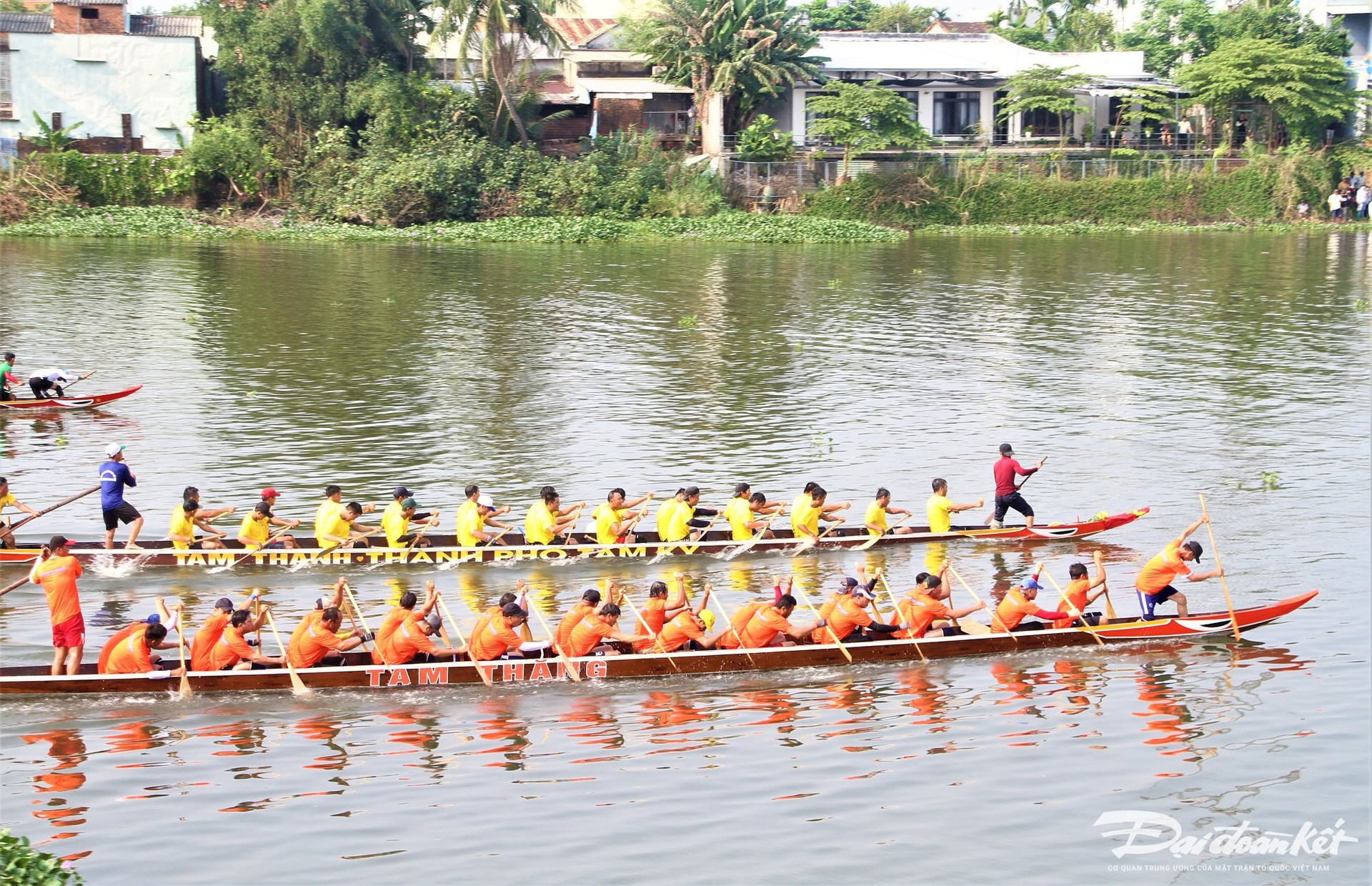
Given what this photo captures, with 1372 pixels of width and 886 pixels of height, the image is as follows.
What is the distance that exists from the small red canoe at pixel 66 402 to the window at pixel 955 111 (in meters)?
41.9

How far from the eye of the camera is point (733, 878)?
460 inches

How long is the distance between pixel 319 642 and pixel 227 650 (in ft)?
3.03

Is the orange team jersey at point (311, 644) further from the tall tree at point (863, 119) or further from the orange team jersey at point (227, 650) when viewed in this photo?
the tall tree at point (863, 119)

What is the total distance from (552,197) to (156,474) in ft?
105

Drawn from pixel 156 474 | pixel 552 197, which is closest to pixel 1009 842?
pixel 156 474

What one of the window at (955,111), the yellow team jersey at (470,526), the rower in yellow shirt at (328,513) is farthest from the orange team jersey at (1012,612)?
the window at (955,111)

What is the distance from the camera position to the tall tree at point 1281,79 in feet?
186

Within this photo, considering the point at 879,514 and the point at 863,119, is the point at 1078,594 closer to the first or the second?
the point at 879,514

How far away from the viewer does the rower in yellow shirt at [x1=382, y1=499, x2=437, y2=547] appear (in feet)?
62.0

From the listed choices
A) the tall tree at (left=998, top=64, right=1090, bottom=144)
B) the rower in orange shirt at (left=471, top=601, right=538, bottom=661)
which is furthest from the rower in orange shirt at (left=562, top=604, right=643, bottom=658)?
the tall tree at (left=998, top=64, right=1090, bottom=144)

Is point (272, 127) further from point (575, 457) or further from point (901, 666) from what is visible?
point (901, 666)

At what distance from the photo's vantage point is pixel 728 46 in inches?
2133

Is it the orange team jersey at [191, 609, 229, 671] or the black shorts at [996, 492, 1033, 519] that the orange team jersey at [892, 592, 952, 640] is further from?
the orange team jersey at [191, 609, 229, 671]

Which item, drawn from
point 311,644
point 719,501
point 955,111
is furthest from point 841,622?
point 955,111
